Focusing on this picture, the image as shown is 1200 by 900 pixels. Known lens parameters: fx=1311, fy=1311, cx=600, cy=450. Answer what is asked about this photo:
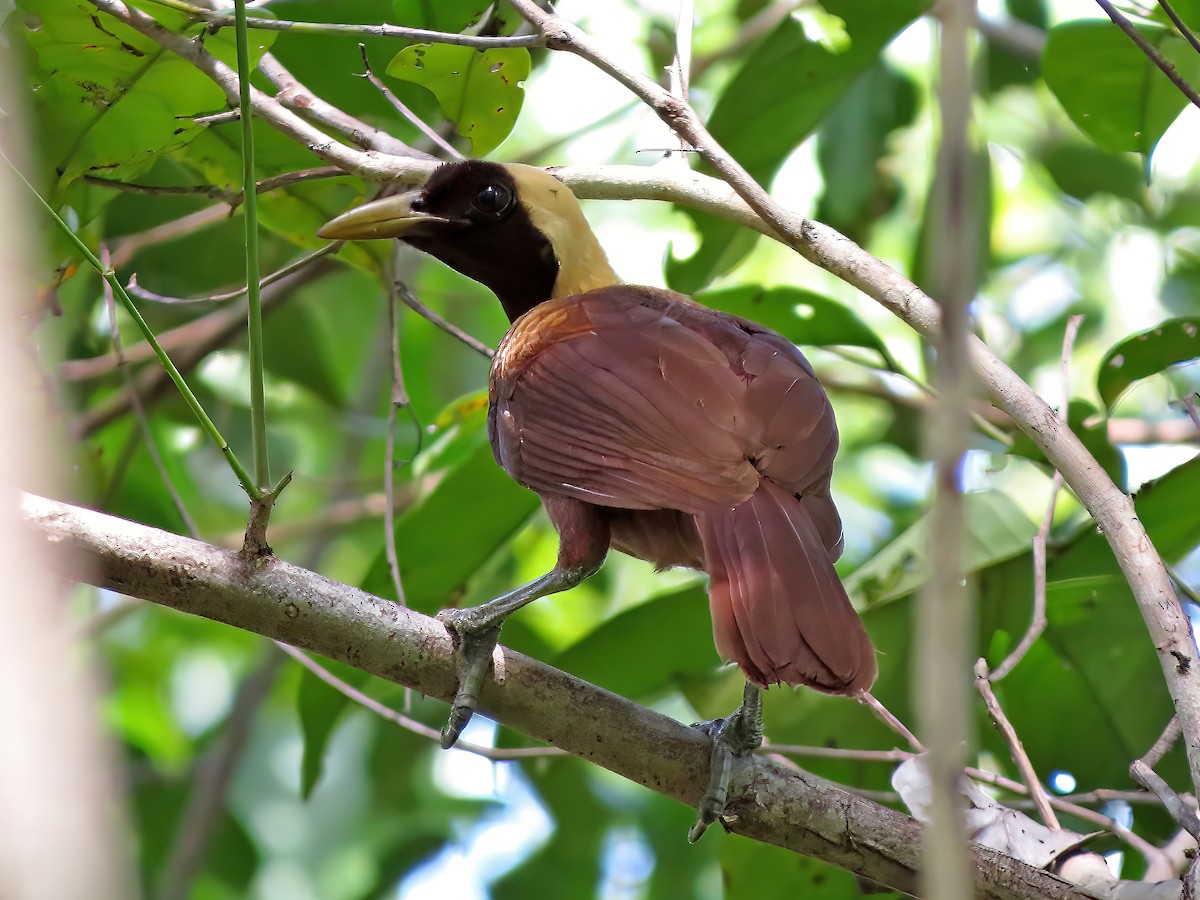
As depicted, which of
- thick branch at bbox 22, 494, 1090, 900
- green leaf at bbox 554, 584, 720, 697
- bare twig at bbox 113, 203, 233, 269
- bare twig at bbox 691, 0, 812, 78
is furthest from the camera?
bare twig at bbox 691, 0, 812, 78

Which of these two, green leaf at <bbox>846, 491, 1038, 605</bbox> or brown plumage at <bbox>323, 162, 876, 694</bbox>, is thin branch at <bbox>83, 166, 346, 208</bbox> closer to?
brown plumage at <bbox>323, 162, 876, 694</bbox>

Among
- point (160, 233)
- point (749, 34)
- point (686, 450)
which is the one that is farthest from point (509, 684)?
point (749, 34)

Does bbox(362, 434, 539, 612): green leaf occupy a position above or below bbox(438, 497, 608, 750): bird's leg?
above

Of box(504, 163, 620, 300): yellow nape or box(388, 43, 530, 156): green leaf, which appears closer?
box(388, 43, 530, 156): green leaf

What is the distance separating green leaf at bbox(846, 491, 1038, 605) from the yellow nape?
3.49 feet

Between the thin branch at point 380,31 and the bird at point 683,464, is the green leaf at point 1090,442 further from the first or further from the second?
the thin branch at point 380,31

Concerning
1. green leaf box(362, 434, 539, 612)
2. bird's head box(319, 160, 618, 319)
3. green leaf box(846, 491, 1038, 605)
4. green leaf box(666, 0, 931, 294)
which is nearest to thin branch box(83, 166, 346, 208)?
bird's head box(319, 160, 618, 319)

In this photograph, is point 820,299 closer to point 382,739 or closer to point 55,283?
point 55,283

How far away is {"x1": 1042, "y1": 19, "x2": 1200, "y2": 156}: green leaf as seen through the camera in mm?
3258

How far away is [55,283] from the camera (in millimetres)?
3184

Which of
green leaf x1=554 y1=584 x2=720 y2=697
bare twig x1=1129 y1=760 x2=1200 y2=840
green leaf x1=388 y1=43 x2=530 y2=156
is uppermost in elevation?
green leaf x1=388 y1=43 x2=530 y2=156

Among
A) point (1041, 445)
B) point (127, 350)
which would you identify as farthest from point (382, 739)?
point (1041, 445)

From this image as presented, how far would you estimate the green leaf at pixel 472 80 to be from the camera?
312 cm

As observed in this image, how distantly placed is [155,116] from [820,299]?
70.6 inches
